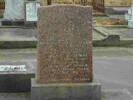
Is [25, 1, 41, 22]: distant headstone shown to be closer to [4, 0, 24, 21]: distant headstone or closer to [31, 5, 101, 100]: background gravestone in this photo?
[4, 0, 24, 21]: distant headstone

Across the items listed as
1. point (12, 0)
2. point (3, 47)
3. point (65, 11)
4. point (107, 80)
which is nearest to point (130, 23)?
point (12, 0)

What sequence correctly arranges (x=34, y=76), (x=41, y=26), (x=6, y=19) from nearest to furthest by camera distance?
(x=41, y=26) < (x=34, y=76) < (x=6, y=19)

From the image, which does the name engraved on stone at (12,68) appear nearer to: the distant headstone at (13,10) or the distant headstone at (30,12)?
the distant headstone at (30,12)

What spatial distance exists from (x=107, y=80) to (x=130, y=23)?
808 cm

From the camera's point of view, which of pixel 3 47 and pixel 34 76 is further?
pixel 3 47

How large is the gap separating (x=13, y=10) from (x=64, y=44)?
9204 millimetres

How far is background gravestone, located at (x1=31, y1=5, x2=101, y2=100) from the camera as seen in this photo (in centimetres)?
542

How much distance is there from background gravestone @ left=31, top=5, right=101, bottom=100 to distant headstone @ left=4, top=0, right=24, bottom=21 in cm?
901

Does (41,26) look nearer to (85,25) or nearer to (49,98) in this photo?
(85,25)

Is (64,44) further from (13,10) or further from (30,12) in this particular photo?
(13,10)

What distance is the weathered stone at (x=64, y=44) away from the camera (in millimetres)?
5410

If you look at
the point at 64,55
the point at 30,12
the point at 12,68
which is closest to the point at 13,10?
the point at 30,12

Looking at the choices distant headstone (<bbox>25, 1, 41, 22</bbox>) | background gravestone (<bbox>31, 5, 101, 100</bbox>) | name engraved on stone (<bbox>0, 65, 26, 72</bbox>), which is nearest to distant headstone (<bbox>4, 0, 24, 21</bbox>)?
distant headstone (<bbox>25, 1, 41, 22</bbox>)

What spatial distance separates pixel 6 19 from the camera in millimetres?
14203
